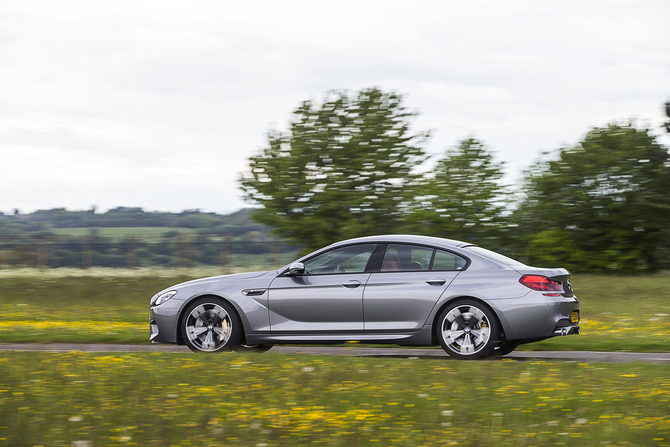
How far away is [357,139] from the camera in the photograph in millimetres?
29906

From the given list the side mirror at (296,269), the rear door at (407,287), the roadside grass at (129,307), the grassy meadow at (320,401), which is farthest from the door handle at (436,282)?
the roadside grass at (129,307)

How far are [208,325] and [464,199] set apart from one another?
2300 centimetres

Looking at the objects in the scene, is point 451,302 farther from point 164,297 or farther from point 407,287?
point 164,297

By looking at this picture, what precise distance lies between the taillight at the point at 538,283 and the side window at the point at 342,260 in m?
1.83

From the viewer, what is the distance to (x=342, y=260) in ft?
34.6

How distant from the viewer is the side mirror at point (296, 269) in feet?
34.2

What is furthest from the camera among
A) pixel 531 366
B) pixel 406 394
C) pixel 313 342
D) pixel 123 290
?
pixel 123 290

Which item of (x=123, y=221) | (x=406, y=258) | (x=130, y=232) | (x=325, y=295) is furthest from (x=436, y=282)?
(x=123, y=221)

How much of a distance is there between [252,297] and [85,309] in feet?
39.4

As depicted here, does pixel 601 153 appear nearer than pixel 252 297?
No

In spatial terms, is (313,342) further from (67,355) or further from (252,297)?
(67,355)

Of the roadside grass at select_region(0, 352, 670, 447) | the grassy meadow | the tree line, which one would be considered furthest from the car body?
the tree line

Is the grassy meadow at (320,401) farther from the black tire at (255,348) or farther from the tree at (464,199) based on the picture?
the tree at (464,199)

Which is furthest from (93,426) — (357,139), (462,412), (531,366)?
(357,139)
